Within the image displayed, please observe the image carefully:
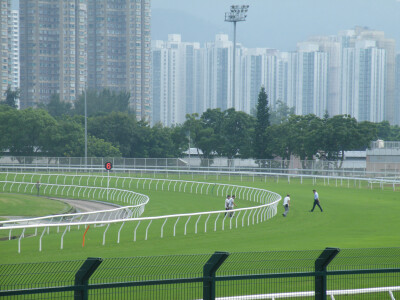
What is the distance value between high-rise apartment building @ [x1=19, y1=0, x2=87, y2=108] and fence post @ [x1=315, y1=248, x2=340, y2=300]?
13289cm

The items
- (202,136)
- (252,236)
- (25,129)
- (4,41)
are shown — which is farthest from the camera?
(4,41)

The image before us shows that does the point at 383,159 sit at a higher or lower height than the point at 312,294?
higher

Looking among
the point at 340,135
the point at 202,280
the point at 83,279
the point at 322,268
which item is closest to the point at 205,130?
the point at 340,135

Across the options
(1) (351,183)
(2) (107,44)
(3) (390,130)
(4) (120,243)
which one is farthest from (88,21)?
(4) (120,243)

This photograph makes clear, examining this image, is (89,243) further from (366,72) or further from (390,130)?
(366,72)

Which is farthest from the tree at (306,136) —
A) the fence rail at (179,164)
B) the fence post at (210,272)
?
the fence post at (210,272)

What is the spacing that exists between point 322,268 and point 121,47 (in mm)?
148958

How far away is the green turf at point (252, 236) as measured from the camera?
16609mm

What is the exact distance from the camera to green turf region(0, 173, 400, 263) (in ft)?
54.5

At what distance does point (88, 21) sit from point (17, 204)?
409 ft

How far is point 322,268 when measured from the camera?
823 centimetres

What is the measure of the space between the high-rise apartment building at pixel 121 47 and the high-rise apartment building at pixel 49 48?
6.23 metres

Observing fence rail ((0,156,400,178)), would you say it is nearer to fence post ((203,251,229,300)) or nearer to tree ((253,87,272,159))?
tree ((253,87,272,159))

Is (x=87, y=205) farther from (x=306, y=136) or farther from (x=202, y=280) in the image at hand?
(x=306, y=136)
